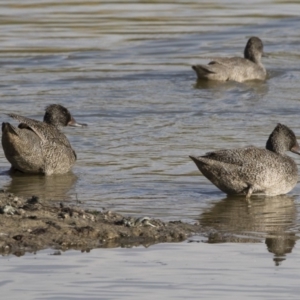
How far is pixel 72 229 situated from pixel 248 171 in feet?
9.89

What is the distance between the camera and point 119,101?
18297mm

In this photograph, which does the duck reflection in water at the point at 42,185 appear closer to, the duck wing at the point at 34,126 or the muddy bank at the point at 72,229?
the duck wing at the point at 34,126

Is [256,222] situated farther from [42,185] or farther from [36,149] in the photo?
[36,149]

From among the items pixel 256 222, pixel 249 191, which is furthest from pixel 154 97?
pixel 256 222

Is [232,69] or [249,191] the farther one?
[232,69]

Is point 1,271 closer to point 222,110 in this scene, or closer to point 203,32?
point 222,110

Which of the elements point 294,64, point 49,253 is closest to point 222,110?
point 294,64

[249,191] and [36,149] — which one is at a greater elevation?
[36,149]

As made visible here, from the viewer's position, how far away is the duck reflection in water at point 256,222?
9.97m

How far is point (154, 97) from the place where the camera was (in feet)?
61.3

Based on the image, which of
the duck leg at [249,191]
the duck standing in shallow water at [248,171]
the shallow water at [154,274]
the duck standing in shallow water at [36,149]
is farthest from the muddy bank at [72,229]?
the duck standing in shallow water at [36,149]

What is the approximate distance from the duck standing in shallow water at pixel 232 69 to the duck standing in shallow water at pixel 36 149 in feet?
23.9

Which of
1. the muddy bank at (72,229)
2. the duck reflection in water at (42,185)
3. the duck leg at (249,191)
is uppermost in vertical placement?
the muddy bank at (72,229)

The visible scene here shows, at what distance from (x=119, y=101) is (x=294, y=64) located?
4.82m
